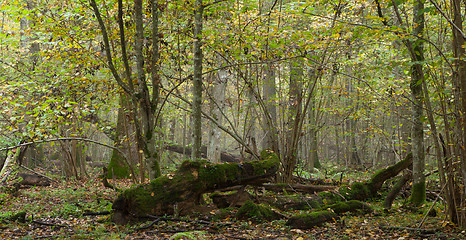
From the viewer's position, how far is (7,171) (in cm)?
849

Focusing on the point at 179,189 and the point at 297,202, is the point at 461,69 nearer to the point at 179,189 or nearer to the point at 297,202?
the point at 297,202

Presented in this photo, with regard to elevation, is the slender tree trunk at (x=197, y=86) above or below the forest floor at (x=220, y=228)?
above

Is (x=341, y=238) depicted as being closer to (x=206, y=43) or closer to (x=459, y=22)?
(x=459, y=22)

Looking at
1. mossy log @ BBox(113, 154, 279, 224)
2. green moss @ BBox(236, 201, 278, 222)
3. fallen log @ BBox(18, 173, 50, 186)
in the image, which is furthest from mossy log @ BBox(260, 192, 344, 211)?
fallen log @ BBox(18, 173, 50, 186)

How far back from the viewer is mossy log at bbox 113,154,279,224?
5545mm

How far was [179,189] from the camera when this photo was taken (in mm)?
5785

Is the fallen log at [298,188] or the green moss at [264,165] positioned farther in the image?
the fallen log at [298,188]

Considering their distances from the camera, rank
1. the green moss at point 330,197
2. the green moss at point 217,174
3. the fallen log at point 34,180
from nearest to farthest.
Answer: the green moss at point 217,174
the green moss at point 330,197
the fallen log at point 34,180

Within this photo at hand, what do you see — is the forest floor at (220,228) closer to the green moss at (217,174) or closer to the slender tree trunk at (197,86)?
the green moss at (217,174)

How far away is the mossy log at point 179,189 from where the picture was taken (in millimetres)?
5545

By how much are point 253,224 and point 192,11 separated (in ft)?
15.1

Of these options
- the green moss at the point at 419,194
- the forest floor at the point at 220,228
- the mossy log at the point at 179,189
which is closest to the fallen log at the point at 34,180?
the forest floor at the point at 220,228

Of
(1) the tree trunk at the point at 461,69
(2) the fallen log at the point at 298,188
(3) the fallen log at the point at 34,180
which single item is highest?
(1) the tree trunk at the point at 461,69

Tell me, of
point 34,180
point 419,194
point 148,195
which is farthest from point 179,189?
point 34,180
